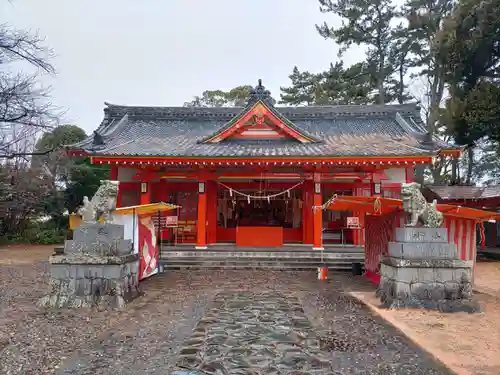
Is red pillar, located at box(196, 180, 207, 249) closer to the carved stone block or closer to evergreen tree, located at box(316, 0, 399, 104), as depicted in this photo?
the carved stone block

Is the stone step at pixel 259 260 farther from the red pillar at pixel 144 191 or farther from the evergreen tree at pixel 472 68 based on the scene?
the evergreen tree at pixel 472 68

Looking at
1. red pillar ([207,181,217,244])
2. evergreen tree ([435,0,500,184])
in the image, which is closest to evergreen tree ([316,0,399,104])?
evergreen tree ([435,0,500,184])

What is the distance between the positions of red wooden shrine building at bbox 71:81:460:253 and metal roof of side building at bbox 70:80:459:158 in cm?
5

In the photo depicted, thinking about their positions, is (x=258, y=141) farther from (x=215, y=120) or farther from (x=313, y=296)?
(x=313, y=296)

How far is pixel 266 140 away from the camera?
57.3ft

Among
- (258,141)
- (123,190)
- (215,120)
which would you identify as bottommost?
(123,190)

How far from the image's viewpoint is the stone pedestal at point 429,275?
7875 millimetres

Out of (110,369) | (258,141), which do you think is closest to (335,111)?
(258,141)

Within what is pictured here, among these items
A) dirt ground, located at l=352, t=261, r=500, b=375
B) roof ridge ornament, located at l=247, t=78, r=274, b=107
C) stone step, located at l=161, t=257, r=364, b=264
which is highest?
roof ridge ornament, located at l=247, t=78, r=274, b=107

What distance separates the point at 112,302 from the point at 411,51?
31.0 metres

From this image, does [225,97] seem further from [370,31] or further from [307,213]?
[307,213]

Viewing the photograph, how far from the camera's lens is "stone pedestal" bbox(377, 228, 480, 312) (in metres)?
7.88

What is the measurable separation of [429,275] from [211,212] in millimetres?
10814

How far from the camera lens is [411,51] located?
1227 inches
